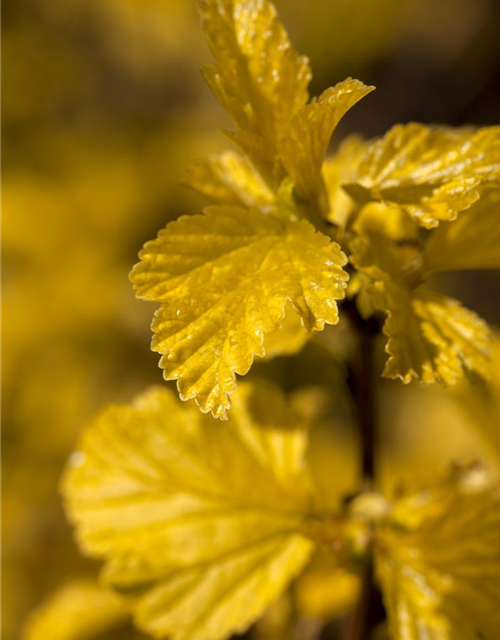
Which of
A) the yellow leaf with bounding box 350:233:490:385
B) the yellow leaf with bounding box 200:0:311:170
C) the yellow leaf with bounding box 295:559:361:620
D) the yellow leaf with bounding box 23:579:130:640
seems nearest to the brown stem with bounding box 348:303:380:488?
the yellow leaf with bounding box 350:233:490:385

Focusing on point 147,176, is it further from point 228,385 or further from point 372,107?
point 228,385

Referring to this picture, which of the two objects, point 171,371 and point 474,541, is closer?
point 171,371

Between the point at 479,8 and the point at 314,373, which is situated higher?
the point at 479,8

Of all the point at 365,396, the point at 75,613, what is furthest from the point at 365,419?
the point at 75,613

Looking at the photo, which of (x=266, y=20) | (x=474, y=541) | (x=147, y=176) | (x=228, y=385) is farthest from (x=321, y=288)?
(x=147, y=176)

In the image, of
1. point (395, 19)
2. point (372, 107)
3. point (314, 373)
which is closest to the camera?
point (314, 373)

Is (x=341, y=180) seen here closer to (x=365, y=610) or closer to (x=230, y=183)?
(x=230, y=183)
